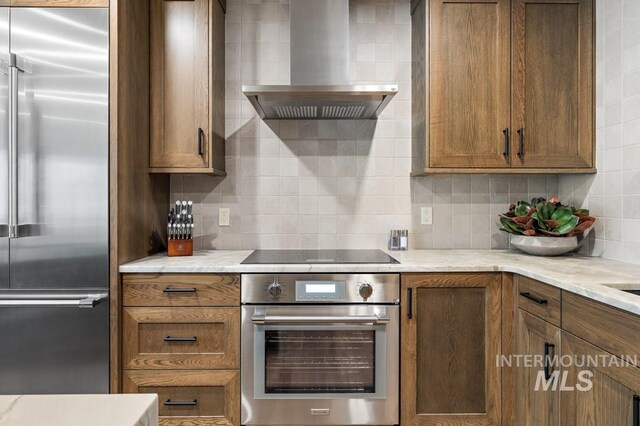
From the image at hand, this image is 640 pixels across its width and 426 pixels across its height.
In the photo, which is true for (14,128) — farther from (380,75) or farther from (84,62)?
(380,75)

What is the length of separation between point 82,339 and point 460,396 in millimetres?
1770

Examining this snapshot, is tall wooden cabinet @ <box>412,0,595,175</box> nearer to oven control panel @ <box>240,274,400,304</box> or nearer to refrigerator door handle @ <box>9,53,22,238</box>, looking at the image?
oven control panel @ <box>240,274,400,304</box>

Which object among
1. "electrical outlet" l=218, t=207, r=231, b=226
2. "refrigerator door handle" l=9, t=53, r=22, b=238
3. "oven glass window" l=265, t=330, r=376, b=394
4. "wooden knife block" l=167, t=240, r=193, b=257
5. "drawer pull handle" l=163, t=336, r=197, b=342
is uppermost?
"refrigerator door handle" l=9, t=53, r=22, b=238

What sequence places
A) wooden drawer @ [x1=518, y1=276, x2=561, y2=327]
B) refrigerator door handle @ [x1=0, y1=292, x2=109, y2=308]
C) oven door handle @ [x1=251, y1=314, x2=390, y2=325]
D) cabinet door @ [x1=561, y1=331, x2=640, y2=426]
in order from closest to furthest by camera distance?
cabinet door @ [x1=561, y1=331, x2=640, y2=426] → wooden drawer @ [x1=518, y1=276, x2=561, y2=327] → refrigerator door handle @ [x1=0, y1=292, x2=109, y2=308] → oven door handle @ [x1=251, y1=314, x2=390, y2=325]

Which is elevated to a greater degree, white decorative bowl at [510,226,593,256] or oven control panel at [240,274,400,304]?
white decorative bowl at [510,226,593,256]

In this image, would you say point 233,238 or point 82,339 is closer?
point 82,339

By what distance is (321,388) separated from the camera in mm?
2035

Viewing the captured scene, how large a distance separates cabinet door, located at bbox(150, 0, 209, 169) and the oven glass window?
107 centimetres

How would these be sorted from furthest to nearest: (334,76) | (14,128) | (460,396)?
(334,76) → (460,396) → (14,128)

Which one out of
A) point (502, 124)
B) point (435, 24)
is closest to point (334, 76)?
point (435, 24)

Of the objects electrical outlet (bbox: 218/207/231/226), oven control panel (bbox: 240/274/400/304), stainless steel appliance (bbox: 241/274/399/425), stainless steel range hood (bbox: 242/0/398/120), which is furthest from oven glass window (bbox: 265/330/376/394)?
stainless steel range hood (bbox: 242/0/398/120)

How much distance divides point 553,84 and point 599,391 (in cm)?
162

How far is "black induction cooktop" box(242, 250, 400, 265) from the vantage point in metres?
2.12

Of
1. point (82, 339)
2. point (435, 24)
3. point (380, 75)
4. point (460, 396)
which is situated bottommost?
point (460, 396)
